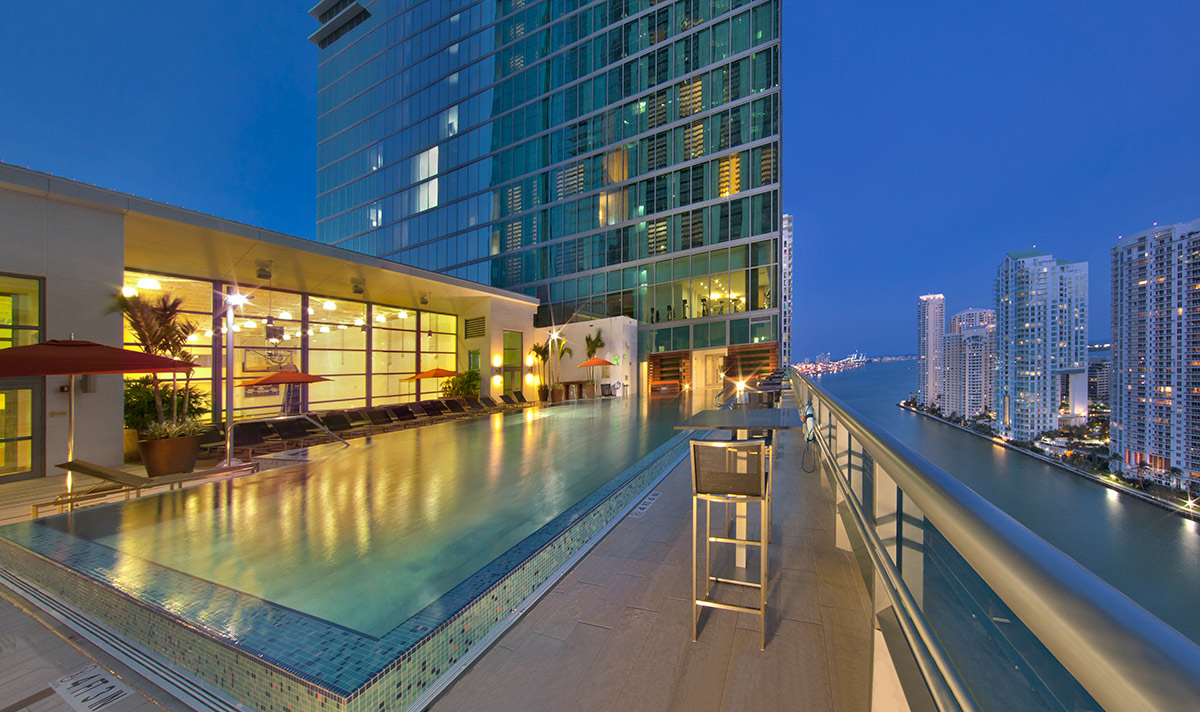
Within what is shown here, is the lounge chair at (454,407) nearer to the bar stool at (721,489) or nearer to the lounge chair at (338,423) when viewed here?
the lounge chair at (338,423)

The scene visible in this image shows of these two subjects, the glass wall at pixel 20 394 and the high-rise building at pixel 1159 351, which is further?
the high-rise building at pixel 1159 351

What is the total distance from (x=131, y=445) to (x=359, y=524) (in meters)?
7.14

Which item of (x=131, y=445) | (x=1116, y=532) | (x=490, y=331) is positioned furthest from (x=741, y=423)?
(x=490, y=331)

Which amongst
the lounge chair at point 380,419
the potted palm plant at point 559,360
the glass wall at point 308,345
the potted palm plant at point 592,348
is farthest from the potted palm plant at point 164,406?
the potted palm plant at point 592,348

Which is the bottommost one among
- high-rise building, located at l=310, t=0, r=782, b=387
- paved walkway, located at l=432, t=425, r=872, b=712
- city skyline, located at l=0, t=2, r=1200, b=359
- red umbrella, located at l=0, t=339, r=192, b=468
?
paved walkway, located at l=432, t=425, r=872, b=712

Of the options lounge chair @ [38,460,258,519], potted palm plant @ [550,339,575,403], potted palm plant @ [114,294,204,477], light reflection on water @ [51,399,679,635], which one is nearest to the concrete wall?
potted palm plant @ [114,294,204,477]

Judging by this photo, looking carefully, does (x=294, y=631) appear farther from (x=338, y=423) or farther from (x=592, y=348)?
(x=592, y=348)

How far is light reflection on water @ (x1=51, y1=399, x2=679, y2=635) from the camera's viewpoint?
10.2 ft

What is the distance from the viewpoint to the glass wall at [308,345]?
10.8 metres

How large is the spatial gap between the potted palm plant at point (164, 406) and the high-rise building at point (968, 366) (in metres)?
41.6

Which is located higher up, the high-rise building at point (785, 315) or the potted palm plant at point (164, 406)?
the high-rise building at point (785, 315)

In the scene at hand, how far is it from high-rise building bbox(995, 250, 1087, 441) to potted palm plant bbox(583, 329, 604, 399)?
19.5m

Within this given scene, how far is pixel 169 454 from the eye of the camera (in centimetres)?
618

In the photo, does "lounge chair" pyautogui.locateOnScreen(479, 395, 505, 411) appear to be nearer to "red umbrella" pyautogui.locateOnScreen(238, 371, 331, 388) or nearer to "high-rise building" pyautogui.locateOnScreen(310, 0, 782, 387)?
"red umbrella" pyautogui.locateOnScreen(238, 371, 331, 388)
